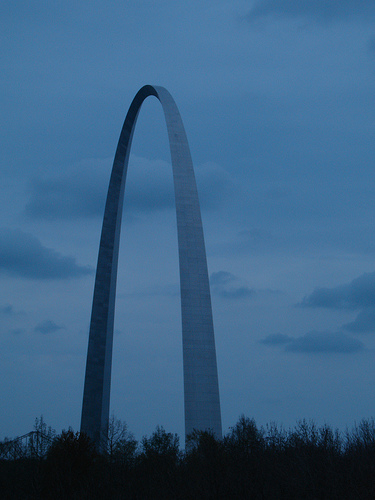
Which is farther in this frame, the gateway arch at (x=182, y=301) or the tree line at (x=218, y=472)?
the gateway arch at (x=182, y=301)

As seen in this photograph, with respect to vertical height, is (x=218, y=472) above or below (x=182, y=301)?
below

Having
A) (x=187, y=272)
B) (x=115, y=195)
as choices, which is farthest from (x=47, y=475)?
(x=115, y=195)

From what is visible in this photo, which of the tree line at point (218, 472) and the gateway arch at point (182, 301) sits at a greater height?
the gateway arch at point (182, 301)

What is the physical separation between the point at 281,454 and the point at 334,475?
6.67m

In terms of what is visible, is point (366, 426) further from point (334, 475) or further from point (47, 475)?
point (47, 475)

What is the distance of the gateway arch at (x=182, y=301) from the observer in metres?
26.6

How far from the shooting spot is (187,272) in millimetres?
28531

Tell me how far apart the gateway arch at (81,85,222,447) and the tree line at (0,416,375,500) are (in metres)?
2.02

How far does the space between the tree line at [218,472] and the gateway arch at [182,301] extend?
202 centimetres

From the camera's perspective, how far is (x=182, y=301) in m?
28.1

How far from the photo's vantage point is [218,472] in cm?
2584

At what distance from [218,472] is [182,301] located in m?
7.55

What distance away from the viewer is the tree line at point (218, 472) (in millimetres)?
22062

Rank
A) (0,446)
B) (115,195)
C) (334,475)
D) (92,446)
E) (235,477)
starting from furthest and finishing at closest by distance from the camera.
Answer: (0,446)
(115,195)
(92,446)
(235,477)
(334,475)
